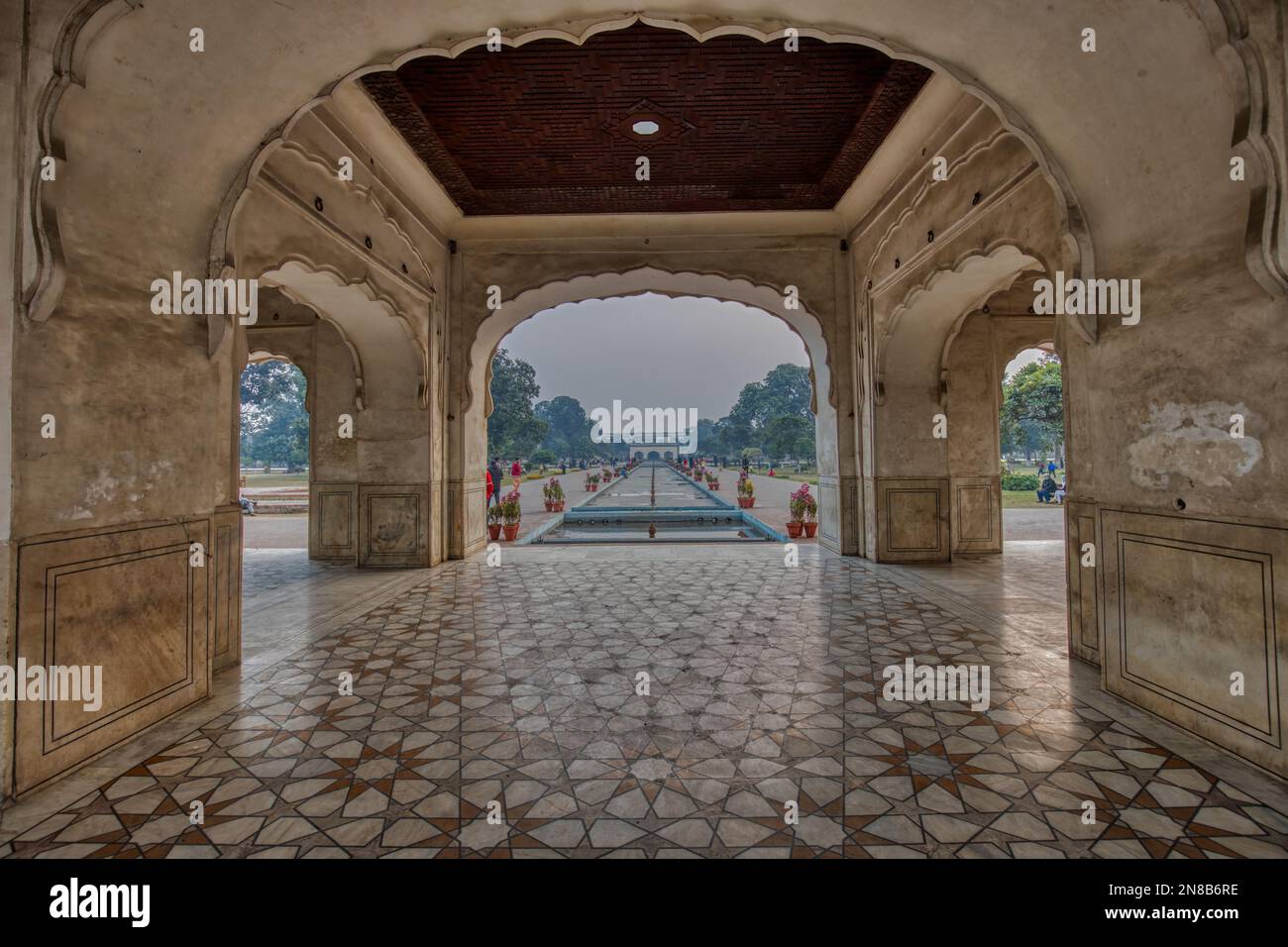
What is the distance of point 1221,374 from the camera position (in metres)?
2.47

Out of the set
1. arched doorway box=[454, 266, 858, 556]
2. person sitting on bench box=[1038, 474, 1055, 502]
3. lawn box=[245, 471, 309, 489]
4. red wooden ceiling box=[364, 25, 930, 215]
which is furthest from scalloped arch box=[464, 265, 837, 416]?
lawn box=[245, 471, 309, 489]

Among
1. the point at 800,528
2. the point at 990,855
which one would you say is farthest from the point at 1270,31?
the point at 800,528

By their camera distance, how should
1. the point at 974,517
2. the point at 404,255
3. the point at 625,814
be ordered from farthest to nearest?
1. the point at 974,517
2. the point at 404,255
3. the point at 625,814

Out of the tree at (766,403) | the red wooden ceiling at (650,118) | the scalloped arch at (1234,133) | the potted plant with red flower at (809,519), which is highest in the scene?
the tree at (766,403)

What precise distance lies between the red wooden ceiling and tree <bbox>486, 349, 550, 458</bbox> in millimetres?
27012

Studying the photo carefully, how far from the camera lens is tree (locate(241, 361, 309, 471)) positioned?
44344 mm

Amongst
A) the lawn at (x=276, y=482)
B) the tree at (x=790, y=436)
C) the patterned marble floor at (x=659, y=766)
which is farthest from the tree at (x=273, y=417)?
the patterned marble floor at (x=659, y=766)

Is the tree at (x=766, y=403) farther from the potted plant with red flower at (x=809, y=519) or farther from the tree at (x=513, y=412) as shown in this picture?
the potted plant with red flower at (x=809, y=519)

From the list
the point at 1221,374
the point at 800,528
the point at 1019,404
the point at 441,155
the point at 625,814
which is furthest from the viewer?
the point at 1019,404

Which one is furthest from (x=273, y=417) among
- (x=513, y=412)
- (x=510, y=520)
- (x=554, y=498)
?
(x=510, y=520)

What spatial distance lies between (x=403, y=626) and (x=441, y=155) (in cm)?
449

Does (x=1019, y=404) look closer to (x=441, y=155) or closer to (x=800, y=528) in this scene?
(x=800, y=528)

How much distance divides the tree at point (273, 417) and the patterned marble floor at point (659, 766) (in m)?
44.1

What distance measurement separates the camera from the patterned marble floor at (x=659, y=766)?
1.91 meters
